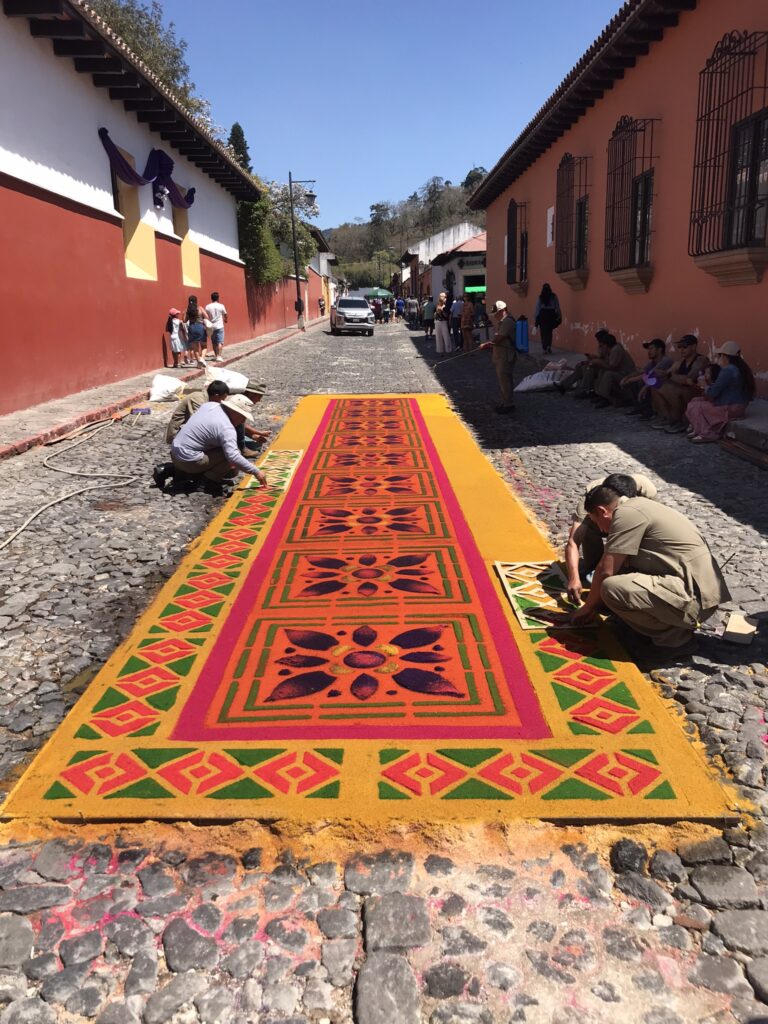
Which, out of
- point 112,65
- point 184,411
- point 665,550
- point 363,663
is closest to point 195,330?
point 112,65

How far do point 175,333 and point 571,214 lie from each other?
796cm

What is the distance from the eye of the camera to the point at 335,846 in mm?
2520

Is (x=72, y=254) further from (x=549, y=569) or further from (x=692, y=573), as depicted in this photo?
(x=692, y=573)

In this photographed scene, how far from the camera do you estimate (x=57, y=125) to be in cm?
1116

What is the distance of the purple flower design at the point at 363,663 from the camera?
3455 mm

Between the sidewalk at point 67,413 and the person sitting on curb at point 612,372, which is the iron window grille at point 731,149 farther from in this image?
the sidewalk at point 67,413

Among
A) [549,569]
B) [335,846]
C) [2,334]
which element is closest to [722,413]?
[549,569]

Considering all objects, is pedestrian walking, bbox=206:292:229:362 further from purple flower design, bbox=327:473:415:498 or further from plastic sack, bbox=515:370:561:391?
purple flower design, bbox=327:473:415:498

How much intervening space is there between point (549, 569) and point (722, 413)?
4.17m

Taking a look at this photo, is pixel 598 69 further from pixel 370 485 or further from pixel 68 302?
pixel 370 485

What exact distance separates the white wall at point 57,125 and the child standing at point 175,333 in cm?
179

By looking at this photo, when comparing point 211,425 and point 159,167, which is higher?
point 159,167

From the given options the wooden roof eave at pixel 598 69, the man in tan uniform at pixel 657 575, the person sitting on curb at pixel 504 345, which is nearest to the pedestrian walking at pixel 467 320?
the wooden roof eave at pixel 598 69

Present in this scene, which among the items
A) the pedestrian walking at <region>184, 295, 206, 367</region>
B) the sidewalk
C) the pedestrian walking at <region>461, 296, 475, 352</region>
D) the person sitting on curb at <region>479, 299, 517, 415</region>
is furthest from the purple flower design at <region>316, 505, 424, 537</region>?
the pedestrian walking at <region>461, 296, 475, 352</region>
